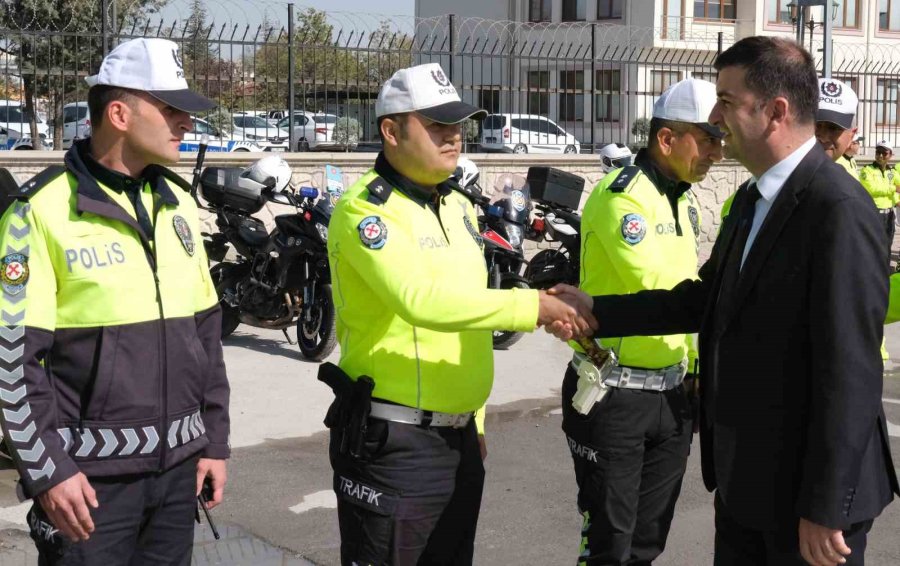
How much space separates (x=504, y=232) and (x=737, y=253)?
24.0ft

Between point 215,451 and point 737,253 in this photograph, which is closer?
point 737,253

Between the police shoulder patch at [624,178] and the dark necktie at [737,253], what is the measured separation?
3.73 ft

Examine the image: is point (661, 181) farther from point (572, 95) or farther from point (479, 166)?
point (572, 95)

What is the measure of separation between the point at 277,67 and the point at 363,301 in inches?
420

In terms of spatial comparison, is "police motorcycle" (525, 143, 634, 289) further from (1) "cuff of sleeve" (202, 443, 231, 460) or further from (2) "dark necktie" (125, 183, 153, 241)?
(2) "dark necktie" (125, 183, 153, 241)

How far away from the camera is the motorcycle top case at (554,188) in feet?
37.7

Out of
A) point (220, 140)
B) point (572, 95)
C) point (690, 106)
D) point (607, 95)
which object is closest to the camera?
point (690, 106)

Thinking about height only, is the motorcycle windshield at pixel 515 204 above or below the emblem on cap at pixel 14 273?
below

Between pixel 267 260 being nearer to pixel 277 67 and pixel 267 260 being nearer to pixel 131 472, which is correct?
pixel 277 67

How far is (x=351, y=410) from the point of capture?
345cm

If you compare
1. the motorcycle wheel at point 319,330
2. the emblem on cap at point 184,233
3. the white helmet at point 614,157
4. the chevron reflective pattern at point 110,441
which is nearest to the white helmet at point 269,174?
the motorcycle wheel at point 319,330

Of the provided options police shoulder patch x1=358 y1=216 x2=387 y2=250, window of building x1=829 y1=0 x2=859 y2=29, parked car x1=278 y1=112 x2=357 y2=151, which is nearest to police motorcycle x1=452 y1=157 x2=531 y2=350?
parked car x1=278 y1=112 x2=357 y2=151

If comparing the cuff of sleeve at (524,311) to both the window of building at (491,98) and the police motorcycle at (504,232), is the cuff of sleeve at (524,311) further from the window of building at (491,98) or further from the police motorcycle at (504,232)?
the window of building at (491,98)

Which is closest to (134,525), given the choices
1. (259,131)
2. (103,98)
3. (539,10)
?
(103,98)
